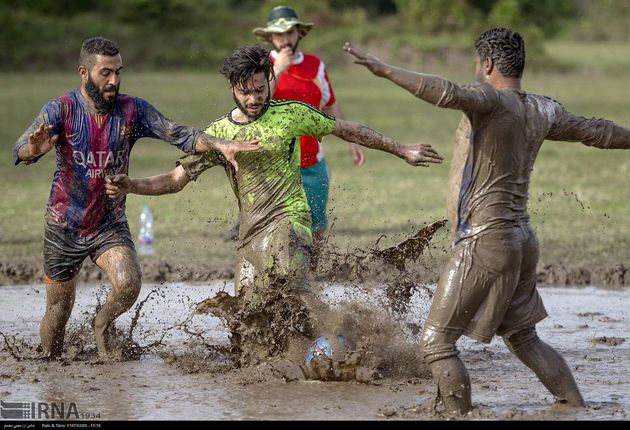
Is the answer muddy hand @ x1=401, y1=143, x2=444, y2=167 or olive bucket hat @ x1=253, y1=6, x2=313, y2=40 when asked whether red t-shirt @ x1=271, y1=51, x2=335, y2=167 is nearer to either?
olive bucket hat @ x1=253, y1=6, x2=313, y2=40

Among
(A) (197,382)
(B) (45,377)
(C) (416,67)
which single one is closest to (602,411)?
(A) (197,382)

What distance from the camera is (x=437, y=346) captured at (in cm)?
638

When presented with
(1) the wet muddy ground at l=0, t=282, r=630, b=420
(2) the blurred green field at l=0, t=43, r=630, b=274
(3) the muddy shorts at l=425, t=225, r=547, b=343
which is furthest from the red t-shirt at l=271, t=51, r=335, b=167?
(3) the muddy shorts at l=425, t=225, r=547, b=343

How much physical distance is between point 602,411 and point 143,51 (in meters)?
38.0

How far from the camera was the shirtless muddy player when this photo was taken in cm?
636

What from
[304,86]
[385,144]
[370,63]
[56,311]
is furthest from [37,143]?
[304,86]

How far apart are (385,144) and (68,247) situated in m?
2.07

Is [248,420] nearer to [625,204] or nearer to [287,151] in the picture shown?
[287,151]

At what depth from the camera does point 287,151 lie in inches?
302

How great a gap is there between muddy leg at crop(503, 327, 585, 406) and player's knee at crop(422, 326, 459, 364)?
407 millimetres

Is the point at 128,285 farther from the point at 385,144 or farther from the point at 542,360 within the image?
the point at 542,360

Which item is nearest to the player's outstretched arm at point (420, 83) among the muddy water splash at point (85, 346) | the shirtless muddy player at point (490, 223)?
the shirtless muddy player at point (490, 223)

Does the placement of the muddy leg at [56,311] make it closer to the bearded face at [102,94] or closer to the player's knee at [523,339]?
the bearded face at [102,94]

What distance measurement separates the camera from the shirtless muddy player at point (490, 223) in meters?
6.36
